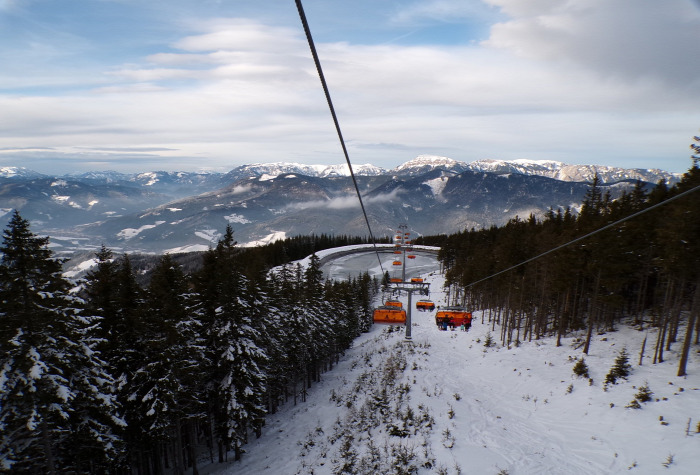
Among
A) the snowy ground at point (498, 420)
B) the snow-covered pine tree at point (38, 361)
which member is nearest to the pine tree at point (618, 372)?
the snowy ground at point (498, 420)

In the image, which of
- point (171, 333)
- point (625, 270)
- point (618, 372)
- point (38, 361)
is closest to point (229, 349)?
point (171, 333)

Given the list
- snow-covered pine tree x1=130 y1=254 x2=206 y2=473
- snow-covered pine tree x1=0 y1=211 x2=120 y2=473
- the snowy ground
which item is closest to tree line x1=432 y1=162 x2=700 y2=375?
the snowy ground

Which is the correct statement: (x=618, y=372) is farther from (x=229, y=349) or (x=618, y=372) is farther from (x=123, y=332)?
(x=123, y=332)

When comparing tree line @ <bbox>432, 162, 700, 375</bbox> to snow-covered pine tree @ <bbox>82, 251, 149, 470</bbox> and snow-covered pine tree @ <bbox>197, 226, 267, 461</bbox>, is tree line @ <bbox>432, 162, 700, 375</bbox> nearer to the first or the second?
snow-covered pine tree @ <bbox>197, 226, 267, 461</bbox>

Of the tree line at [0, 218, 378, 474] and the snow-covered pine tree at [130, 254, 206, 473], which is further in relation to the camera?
the snow-covered pine tree at [130, 254, 206, 473]

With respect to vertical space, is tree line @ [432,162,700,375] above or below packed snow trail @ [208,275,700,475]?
above

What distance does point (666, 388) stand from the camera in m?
18.7

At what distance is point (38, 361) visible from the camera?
43.0 ft

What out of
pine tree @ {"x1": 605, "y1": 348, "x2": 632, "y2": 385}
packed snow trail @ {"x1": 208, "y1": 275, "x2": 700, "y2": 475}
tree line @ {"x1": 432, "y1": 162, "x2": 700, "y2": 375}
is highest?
tree line @ {"x1": 432, "y1": 162, "x2": 700, "y2": 375}

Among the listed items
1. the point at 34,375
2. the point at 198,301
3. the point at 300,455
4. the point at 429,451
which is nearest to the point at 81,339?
the point at 34,375

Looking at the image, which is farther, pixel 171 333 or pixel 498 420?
pixel 171 333

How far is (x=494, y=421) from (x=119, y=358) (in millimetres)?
21056

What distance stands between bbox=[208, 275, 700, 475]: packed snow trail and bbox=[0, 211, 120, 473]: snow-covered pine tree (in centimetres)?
1114

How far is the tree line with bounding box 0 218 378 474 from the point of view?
1340 cm
